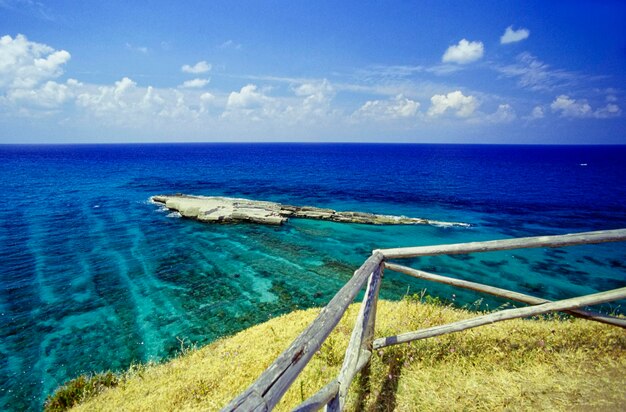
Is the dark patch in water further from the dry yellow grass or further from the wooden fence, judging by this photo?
the wooden fence

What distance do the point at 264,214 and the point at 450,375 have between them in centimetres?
2989

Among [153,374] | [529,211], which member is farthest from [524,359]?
[529,211]

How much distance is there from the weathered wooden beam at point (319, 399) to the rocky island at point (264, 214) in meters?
28.9

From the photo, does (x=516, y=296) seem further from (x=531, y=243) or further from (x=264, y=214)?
(x=264, y=214)

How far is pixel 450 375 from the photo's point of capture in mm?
5023

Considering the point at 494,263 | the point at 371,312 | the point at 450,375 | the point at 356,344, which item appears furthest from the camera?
the point at 494,263

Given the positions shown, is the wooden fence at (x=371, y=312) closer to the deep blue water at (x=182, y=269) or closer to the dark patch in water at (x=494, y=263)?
the deep blue water at (x=182, y=269)

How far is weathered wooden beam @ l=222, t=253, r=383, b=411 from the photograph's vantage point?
2.09 meters

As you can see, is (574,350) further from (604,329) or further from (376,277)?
(376,277)

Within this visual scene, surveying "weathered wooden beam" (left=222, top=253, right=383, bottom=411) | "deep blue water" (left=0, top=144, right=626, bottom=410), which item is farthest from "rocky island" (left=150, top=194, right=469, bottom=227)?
"weathered wooden beam" (left=222, top=253, right=383, bottom=411)

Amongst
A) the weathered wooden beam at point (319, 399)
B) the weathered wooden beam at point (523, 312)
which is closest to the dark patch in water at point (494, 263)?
the weathered wooden beam at point (523, 312)

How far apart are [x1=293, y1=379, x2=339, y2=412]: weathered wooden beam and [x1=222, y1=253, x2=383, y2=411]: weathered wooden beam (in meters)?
0.48

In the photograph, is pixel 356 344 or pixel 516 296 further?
pixel 516 296

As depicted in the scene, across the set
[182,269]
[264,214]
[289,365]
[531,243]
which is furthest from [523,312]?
[264,214]
